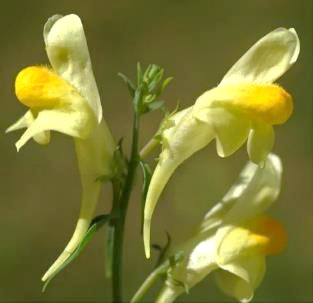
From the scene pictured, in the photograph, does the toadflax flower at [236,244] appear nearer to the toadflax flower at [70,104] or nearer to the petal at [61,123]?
the toadflax flower at [70,104]

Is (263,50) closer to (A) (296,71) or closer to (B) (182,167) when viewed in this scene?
(B) (182,167)

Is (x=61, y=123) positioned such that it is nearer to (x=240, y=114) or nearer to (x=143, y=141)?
(x=240, y=114)

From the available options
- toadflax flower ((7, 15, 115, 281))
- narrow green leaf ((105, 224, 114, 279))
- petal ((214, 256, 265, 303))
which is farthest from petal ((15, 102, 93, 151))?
petal ((214, 256, 265, 303))

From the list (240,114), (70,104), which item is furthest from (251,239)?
(70,104)

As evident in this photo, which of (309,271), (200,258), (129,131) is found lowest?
(309,271)

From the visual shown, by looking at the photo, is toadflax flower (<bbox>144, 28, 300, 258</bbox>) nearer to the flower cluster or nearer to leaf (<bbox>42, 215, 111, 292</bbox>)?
the flower cluster

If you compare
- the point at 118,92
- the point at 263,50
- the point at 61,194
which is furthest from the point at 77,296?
the point at 263,50
